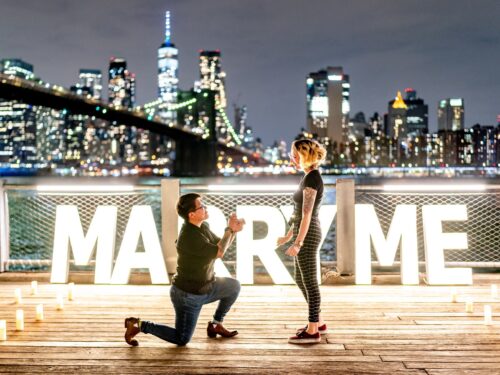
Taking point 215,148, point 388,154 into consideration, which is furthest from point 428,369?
point 388,154

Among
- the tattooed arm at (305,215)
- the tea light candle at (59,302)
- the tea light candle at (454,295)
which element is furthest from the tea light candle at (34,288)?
the tea light candle at (454,295)

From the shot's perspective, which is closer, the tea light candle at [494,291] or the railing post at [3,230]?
the tea light candle at [494,291]

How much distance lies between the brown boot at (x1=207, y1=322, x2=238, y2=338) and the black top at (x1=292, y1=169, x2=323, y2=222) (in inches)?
40.3

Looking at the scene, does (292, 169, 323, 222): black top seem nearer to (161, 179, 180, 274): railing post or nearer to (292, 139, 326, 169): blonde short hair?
(292, 139, 326, 169): blonde short hair

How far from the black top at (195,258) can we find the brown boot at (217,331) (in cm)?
35

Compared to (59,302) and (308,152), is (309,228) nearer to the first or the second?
(308,152)

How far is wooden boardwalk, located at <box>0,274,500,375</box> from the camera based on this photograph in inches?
172

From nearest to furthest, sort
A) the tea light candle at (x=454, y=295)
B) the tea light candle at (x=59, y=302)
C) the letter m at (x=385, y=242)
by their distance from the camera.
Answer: the tea light candle at (x=59, y=302) → the tea light candle at (x=454, y=295) → the letter m at (x=385, y=242)

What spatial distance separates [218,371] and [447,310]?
2707 mm

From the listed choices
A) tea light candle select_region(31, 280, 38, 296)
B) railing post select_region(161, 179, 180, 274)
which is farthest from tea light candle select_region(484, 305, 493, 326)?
tea light candle select_region(31, 280, 38, 296)

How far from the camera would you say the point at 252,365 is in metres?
4.39

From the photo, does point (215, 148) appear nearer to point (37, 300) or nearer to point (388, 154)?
point (388, 154)

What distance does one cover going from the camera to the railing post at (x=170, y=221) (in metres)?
7.74

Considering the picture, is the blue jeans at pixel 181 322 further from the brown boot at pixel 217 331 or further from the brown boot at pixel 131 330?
the brown boot at pixel 217 331
